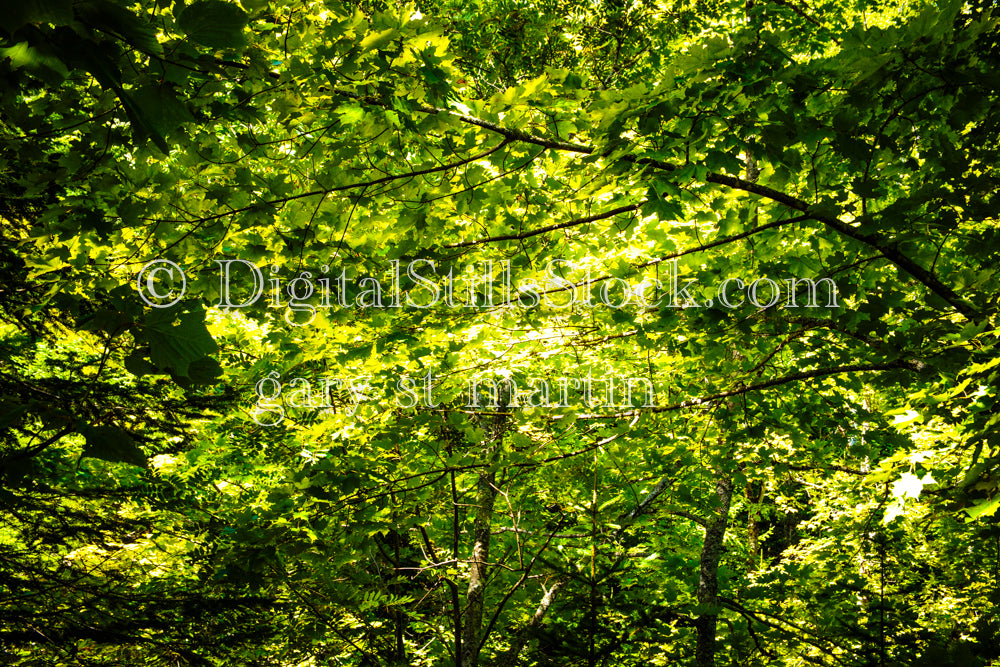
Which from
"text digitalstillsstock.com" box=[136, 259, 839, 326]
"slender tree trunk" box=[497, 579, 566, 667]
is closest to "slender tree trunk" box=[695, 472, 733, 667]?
"slender tree trunk" box=[497, 579, 566, 667]

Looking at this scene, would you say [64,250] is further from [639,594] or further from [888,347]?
[639,594]

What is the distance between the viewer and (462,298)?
3.34 metres

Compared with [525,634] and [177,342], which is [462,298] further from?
[525,634]

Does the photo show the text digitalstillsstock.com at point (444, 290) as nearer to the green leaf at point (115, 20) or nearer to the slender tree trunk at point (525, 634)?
the green leaf at point (115, 20)

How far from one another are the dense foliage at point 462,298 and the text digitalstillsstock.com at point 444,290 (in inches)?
0.9

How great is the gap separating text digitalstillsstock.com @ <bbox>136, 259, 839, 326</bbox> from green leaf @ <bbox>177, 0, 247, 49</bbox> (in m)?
1.57

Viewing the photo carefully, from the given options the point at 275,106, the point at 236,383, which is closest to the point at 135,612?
the point at 236,383

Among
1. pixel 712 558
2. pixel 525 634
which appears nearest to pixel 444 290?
pixel 525 634

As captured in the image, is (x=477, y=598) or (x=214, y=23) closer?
(x=214, y=23)

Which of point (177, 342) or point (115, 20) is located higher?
point (115, 20)

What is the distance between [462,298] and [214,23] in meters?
2.49

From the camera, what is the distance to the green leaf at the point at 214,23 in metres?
0.86

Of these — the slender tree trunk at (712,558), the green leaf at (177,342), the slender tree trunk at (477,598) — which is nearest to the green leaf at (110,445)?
the green leaf at (177,342)

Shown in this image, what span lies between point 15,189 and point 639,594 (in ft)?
19.2
